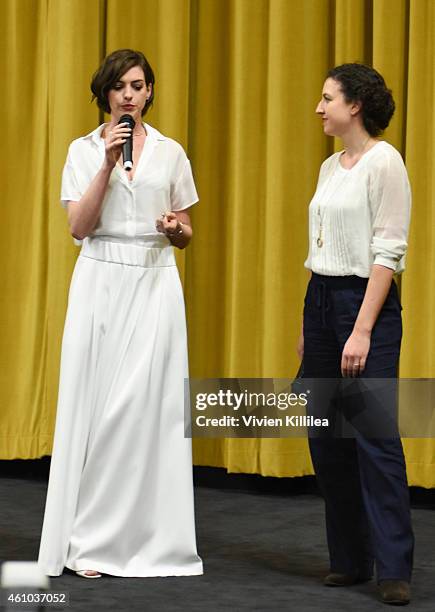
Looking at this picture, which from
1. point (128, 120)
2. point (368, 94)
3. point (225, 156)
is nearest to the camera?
point (368, 94)

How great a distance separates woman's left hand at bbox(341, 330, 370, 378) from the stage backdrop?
1496 millimetres

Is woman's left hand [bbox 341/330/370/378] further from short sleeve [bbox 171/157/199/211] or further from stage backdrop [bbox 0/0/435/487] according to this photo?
stage backdrop [bbox 0/0/435/487]

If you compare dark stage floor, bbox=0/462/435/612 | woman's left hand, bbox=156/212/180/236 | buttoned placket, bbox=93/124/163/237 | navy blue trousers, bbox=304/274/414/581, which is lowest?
dark stage floor, bbox=0/462/435/612

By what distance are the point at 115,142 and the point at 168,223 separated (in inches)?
10.2

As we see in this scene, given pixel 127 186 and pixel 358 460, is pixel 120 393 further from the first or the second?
pixel 358 460

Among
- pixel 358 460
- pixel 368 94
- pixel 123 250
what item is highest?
pixel 368 94

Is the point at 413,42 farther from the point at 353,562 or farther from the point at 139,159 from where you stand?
the point at 353,562

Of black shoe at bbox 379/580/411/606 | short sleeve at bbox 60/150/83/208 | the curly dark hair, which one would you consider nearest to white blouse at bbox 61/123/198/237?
short sleeve at bbox 60/150/83/208

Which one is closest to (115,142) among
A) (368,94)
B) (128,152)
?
(128,152)

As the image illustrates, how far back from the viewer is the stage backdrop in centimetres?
432

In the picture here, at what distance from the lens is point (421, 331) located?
4312 mm

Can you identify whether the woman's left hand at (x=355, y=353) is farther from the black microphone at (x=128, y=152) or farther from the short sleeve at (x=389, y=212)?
the black microphone at (x=128, y=152)

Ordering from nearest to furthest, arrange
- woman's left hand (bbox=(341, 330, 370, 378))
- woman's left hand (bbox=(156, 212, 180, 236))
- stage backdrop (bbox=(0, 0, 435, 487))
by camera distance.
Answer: woman's left hand (bbox=(341, 330, 370, 378))
woman's left hand (bbox=(156, 212, 180, 236))
stage backdrop (bbox=(0, 0, 435, 487))

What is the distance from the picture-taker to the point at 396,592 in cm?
289
